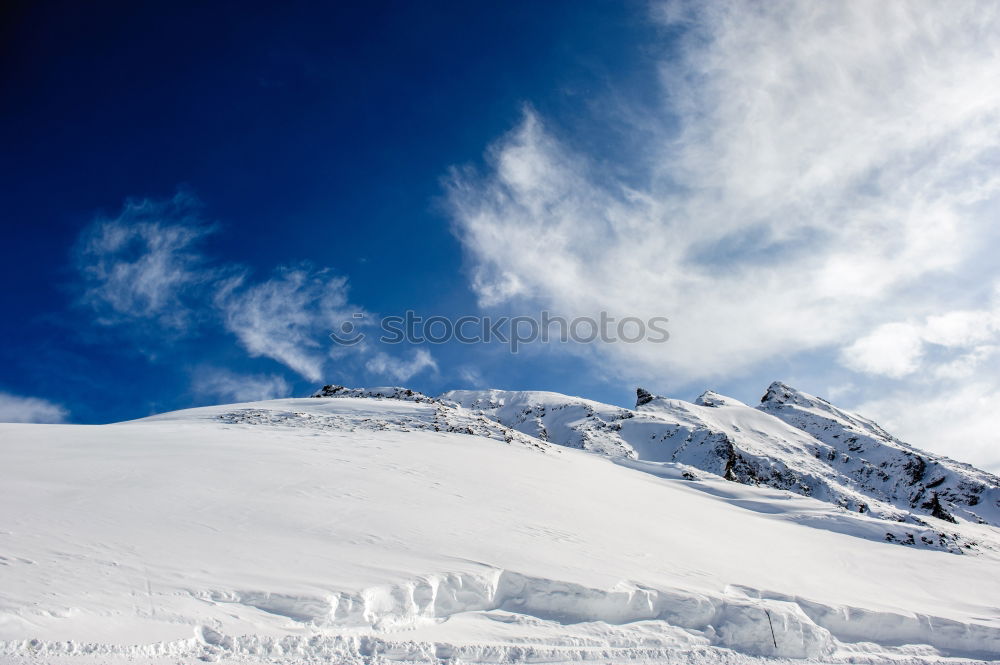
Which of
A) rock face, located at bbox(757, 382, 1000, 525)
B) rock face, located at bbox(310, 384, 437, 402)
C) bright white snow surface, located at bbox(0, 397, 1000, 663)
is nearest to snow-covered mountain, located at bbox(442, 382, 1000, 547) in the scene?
rock face, located at bbox(757, 382, 1000, 525)

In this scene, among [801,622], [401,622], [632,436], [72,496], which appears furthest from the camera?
[632,436]

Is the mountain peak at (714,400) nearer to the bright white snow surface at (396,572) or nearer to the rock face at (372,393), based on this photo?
the rock face at (372,393)

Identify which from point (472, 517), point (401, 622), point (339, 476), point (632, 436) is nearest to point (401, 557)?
point (401, 622)

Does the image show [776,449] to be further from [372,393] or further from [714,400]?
[372,393]

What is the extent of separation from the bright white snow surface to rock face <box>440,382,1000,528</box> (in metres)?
48.6

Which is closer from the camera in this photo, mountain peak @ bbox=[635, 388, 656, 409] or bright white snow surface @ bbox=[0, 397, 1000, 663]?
bright white snow surface @ bbox=[0, 397, 1000, 663]

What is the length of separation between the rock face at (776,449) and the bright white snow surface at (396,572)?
4858 cm

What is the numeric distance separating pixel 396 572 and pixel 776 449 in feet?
280

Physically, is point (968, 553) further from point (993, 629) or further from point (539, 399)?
point (539, 399)

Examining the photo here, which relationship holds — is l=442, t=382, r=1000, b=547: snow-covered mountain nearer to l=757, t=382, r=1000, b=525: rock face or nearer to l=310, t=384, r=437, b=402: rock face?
l=757, t=382, r=1000, b=525: rock face

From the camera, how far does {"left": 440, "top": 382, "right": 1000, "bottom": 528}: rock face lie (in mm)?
70562

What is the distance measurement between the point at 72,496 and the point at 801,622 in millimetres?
14851

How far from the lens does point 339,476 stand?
16.3 metres

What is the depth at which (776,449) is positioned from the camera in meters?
81.8
